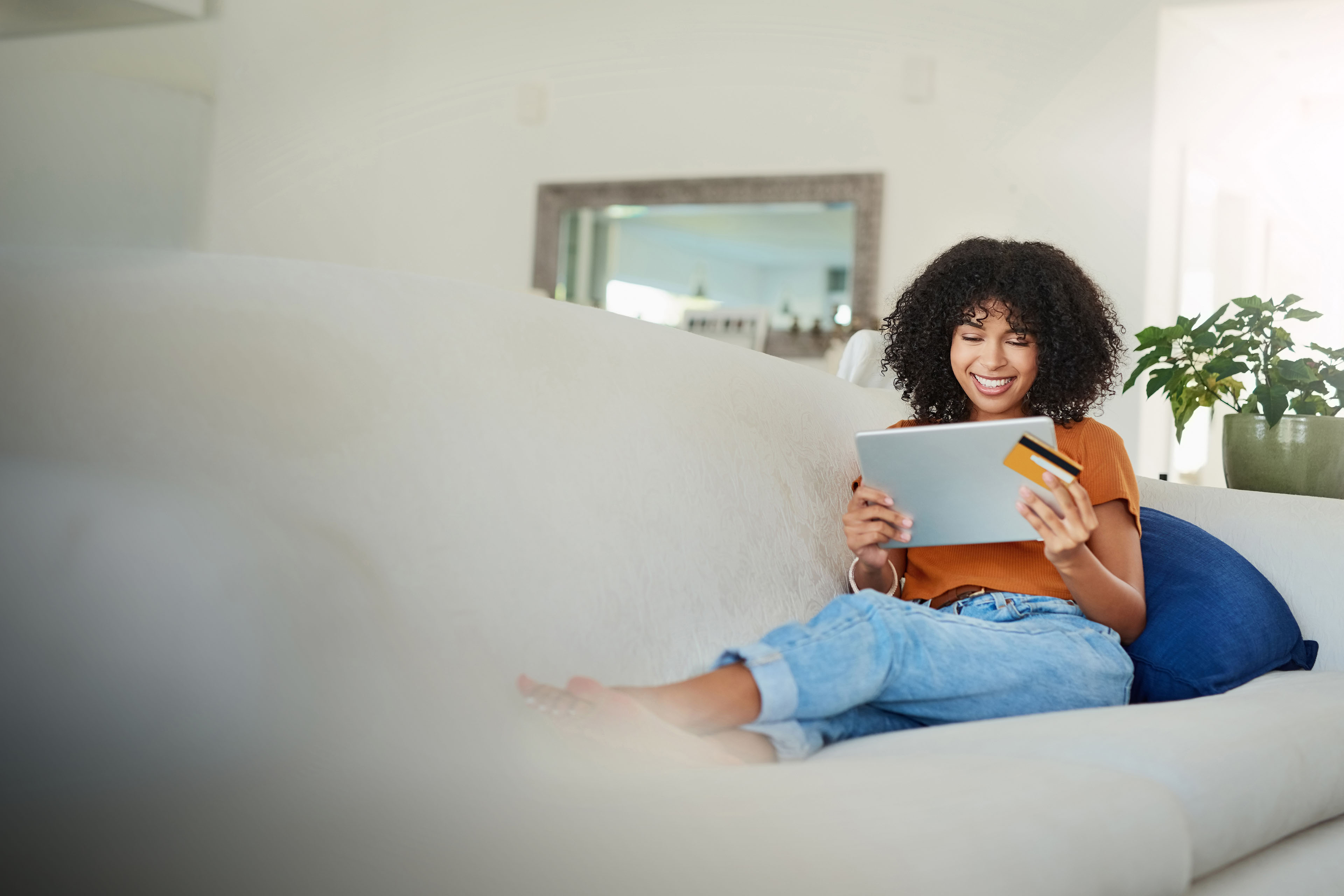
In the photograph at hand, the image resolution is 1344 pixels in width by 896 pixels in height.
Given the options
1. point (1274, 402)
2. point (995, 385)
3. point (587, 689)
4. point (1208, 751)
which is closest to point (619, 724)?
point (587, 689)

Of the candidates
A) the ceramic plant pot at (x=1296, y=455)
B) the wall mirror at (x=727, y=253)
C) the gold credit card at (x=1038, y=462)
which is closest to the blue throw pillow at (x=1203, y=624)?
the gold credit card at (x=1038, y=462)

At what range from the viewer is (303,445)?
88cm

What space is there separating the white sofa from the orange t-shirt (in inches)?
8.0

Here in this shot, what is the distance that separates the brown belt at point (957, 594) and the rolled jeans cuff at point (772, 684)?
0.41 meters

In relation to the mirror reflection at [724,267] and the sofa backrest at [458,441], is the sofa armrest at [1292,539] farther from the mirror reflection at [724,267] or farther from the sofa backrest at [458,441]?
the mirror reflection at [724,267]

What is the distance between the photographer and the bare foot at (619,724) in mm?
875

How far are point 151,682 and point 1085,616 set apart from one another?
0.97 metres

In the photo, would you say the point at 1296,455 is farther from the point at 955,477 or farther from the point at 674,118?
the point at 674,118

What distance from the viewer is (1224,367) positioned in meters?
1.96

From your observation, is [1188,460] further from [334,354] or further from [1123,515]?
[334,354]

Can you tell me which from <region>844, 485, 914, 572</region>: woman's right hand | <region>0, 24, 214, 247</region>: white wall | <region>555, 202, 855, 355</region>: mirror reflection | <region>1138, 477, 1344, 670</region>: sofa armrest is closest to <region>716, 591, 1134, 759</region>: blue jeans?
<region>844, 485, 914, 572</region>: woman's right hand

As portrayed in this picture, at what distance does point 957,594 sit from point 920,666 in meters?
0.29

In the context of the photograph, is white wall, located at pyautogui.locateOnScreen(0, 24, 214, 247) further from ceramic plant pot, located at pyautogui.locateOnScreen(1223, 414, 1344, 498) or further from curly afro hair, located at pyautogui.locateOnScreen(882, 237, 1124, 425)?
ceramic plant pot, located at pyautogui.locateOnScreen(1223, 414, 1344, 498)

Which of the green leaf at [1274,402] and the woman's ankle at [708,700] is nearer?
the woman's ankle at [708,700]
